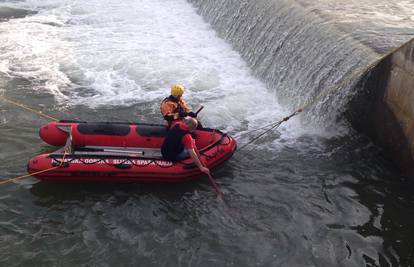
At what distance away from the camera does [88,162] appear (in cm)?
769

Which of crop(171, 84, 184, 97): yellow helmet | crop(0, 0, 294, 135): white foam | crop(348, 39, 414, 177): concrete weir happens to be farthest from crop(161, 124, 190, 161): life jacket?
crop(348, 39, 414, 177): concrete weir

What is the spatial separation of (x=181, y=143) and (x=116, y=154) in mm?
1209

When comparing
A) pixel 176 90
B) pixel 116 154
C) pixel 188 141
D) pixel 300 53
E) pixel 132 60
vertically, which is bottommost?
pixel 132 60

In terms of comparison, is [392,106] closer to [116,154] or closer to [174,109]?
[174,109]

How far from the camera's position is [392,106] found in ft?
27.8

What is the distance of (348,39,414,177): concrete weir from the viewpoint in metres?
8.03

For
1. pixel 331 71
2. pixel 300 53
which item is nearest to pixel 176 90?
pixel 331 71

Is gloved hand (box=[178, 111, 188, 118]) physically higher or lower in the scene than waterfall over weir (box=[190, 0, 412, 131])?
lower

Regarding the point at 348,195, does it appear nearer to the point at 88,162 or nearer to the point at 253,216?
the point at 253,216

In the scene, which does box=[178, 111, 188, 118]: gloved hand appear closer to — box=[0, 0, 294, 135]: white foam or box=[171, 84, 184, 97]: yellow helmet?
box=[171, 84, 184, 97]: yellow helmet

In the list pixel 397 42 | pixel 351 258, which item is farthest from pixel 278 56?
pixel 351 258

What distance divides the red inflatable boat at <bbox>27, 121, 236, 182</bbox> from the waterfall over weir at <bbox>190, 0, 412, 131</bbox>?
258cm

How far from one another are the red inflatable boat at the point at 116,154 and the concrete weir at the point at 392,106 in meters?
2.83

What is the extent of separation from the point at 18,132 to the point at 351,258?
6695 mm
